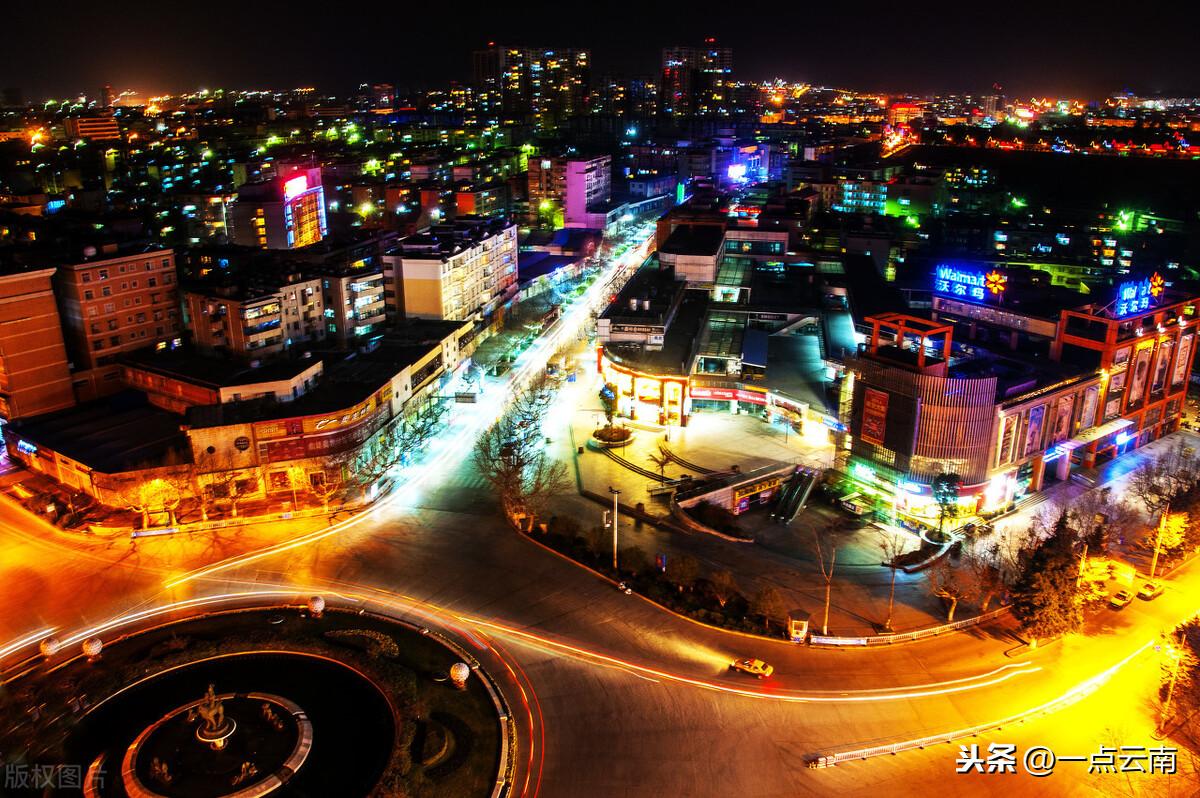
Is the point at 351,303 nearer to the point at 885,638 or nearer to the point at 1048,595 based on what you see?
the point at 885,638

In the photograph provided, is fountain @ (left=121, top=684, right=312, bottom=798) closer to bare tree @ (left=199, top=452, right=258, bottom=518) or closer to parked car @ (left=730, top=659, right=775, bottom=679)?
bare tree @ (left=199, top=452, right=258, bottom=518)

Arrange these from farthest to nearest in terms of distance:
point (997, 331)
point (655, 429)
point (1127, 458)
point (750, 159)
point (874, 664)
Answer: point (750, 159), point (997, 331), point (655, 429), point (1127, 458), point (874, 664)

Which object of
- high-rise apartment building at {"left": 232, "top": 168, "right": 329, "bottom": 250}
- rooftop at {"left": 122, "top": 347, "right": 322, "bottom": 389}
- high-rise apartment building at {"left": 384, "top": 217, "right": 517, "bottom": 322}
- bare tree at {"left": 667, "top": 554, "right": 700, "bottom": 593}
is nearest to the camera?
bare tree at {"left": 667, "top": 554, "right": 700, "bottom": 593}

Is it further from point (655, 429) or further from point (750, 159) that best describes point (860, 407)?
point (750, 159)

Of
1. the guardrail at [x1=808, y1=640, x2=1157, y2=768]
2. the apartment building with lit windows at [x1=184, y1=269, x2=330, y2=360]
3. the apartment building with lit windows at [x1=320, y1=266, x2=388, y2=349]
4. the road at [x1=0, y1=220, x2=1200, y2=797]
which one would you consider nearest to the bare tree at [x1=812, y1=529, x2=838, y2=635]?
the road at [x1=0, y1=220, x2=1200, y2=797]

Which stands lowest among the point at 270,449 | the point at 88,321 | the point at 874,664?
the point at 874,664

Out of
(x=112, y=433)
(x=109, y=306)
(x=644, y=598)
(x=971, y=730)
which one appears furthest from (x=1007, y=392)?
(x=109, y=306)

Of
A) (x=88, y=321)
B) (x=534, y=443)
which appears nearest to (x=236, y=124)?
(x=88, y=321)
